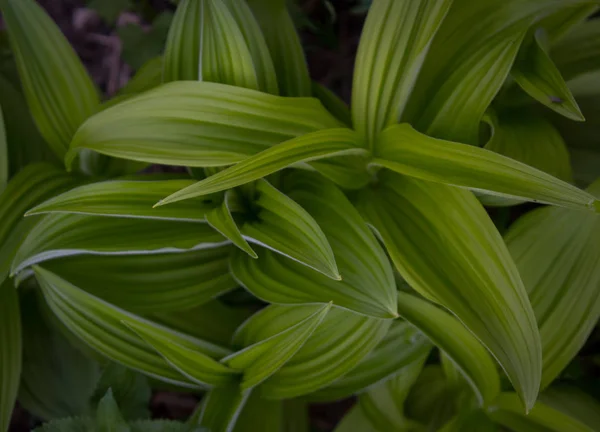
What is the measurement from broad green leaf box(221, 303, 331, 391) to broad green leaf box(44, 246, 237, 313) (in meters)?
0.09

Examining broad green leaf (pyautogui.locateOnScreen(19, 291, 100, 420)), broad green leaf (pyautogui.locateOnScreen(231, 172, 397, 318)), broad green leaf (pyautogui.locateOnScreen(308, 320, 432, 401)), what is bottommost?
broad green leaf (pyautogui.locateOnScreen(19, 291, 100, 420))

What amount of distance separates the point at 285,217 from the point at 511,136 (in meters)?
0.32

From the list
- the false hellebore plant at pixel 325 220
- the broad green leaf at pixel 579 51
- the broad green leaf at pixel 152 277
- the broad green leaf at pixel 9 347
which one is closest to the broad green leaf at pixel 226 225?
the false hellebore plant at pixel 325 220

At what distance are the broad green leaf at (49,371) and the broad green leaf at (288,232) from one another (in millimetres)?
394

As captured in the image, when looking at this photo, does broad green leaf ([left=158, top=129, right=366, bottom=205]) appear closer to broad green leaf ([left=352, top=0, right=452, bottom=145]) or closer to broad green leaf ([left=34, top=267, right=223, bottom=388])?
broad green leaf ([left=352, top=0, right=452, bottom=145])

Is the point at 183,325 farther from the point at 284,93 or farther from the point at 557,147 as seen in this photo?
the point at 557,147

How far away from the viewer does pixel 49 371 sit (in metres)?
0.80

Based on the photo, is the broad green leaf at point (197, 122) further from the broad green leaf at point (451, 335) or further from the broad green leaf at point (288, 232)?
the broad green leaf at point (451, 335)

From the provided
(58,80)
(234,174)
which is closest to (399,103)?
(234,174)

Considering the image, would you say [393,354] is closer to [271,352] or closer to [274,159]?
[271,352]

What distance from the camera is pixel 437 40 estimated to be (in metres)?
0.63

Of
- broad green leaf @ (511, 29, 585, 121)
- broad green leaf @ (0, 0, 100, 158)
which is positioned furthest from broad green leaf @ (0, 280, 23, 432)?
broad green leaf @ (511, 29, 585, 121)

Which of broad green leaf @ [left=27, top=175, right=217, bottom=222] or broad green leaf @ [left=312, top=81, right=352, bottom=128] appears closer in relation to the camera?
broad green leaf @ [left=27, top=175, right=217, bottom=222]

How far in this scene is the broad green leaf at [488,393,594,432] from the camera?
0.62m
